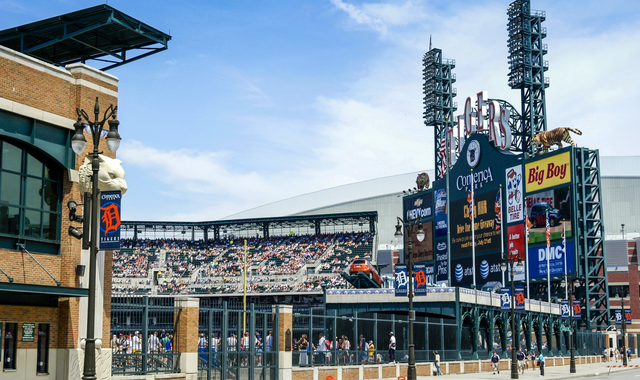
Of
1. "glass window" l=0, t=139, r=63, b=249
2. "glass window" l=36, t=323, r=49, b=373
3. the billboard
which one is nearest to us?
"glass window" l=0, t=139, r=63, b=249

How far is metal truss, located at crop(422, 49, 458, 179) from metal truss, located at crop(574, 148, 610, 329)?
1210 inches

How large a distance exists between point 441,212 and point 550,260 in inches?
683

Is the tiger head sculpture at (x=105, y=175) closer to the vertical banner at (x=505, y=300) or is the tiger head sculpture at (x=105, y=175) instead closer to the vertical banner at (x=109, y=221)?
the vertical banner at (x=109, y=221)

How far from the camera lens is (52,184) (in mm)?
23875

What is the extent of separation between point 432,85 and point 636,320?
137 feet

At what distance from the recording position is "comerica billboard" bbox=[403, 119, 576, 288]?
7262 centimetres

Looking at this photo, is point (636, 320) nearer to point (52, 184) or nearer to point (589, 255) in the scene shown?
point (589, 255)

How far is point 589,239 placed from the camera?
72.9 metres

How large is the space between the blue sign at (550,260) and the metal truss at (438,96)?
95.0 feet

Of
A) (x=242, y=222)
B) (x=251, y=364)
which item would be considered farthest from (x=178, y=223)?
(x=251, y=364)

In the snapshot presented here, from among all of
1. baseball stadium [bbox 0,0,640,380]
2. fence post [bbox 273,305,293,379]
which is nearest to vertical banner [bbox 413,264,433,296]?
baseball stadium [bbox 0,0,640,380]

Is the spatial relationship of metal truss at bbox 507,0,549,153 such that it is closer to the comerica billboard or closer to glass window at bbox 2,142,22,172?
the comerica billboard

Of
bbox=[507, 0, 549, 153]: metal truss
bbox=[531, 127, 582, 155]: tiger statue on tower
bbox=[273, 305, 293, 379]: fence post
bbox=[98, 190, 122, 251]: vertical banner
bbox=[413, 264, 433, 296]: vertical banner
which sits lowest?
bbox=[273, 305, 293, 379]: fence post

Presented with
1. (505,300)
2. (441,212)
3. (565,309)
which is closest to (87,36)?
(505,300)
